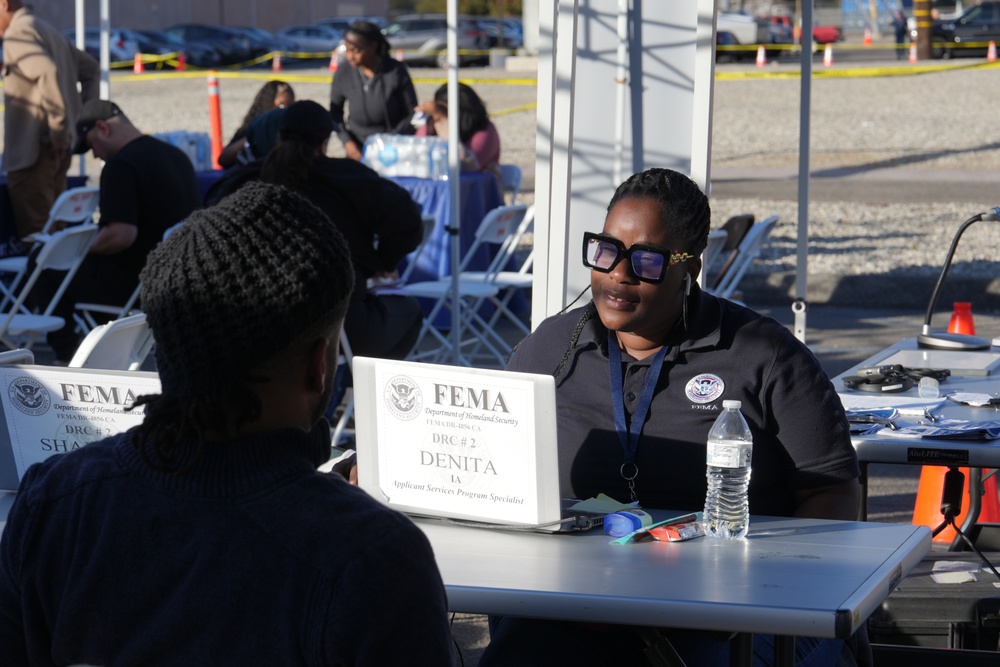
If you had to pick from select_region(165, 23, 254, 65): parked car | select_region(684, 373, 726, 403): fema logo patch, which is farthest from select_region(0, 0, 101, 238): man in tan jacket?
select_region(165, 23, 254, 65): parked car

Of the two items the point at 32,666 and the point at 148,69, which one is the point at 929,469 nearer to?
the point at 32,666

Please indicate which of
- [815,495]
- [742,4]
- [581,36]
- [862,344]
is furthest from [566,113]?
[742,4]

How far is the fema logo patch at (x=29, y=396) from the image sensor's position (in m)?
2.77

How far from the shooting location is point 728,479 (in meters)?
2.68

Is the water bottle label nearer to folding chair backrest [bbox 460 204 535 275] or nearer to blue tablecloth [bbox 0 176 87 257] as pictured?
folding chair backrest [bbox 460 204 535 275]

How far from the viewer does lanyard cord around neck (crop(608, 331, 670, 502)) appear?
2.95 metres

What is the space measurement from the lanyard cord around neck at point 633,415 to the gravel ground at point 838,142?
6.92 m

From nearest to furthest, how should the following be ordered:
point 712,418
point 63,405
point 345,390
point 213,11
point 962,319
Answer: point 63,405, point 712,418, point 962,319, point 345,390, point 213,11

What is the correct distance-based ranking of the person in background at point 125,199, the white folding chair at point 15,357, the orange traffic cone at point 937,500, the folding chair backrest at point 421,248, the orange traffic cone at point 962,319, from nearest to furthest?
the white folding chair at point 15,357 → the orange traffic cone at point 937,500 → the orange traffic cone at point 962,319 → the person in background at point 125,199 → the folding chair backrest at point 421,248

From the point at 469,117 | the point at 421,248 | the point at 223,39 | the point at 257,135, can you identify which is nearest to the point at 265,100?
the point at 469,117

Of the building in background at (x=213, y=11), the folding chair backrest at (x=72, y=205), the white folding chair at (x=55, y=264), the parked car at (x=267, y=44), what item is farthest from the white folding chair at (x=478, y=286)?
the parked car at (x=267, y=44)

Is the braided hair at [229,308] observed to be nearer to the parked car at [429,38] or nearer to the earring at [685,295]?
the earring at [685,295]

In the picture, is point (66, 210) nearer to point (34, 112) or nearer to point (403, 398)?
point (34, 112)

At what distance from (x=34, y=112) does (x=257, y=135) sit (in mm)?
2028
